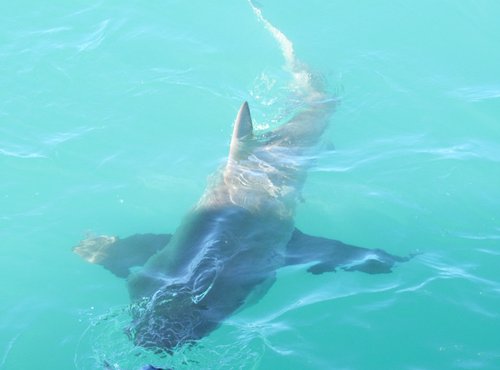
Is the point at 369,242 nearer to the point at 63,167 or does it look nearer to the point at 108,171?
the point at 108,171

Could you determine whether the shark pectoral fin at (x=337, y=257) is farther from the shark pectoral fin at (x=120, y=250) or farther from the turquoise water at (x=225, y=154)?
the shark pectoral fin at (x=120, y=250)

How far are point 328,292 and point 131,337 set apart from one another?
299cm

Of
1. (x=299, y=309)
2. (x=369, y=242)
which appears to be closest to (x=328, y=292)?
(x=299, y=309)

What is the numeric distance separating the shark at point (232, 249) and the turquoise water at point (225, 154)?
25 cm

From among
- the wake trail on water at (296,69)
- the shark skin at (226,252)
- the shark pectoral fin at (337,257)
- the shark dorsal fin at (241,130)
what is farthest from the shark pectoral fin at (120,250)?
the wake trail on water at (296,69)

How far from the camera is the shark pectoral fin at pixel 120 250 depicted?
29.5 ft

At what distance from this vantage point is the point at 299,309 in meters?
8.55

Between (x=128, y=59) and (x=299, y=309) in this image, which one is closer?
(x=299, y=309)

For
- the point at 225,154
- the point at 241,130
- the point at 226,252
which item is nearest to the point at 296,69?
the point at 225,154

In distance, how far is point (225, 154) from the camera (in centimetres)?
1142

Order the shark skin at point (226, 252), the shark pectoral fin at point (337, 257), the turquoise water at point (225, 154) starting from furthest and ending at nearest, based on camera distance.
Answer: the shark pectoral fin at point (337, 257)
the turquoise water at point (225, 154)
the shark skin at point (226, 252)

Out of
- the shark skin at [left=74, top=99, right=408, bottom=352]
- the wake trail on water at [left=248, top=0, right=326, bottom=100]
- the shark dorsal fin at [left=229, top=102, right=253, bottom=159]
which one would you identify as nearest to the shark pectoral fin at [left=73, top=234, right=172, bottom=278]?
the shark skin at [left=74, top=99, right=408, bottom=352]

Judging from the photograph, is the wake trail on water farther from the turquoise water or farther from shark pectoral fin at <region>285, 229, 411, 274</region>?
shark pectoral fin at <region>285, 229, 411, 274</region>

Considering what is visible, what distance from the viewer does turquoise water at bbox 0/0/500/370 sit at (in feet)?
26.6
